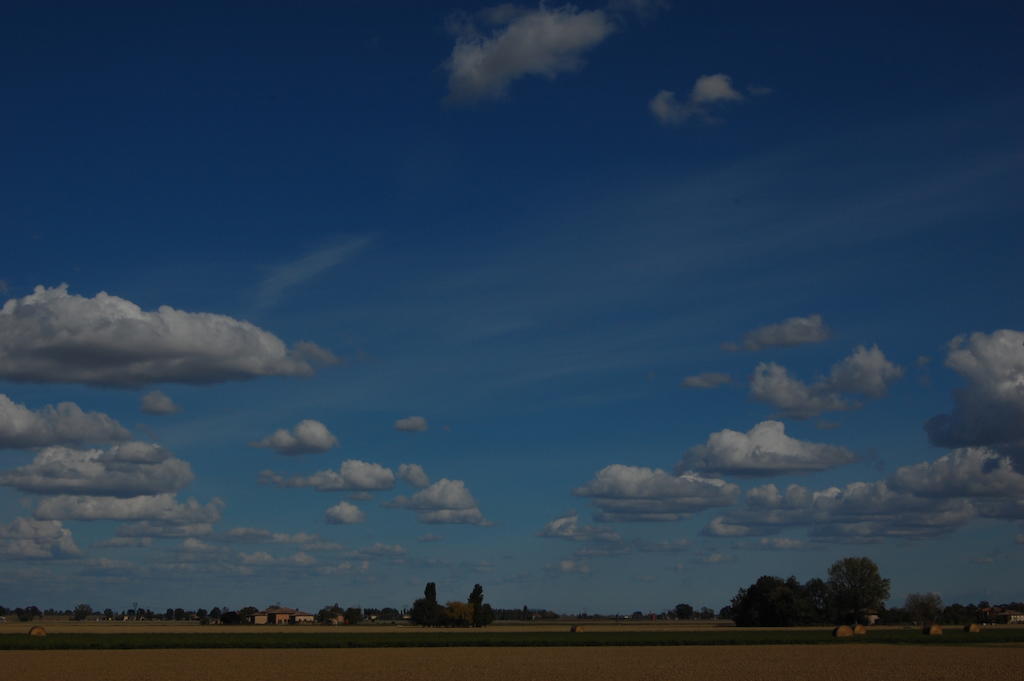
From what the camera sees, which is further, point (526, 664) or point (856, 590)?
point (856, 590)

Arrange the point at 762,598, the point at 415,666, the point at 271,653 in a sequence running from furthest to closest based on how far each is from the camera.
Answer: the point at 762,598 < the point at 271,653 < the point at 415,666

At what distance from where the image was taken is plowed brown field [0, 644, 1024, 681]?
45.1 m

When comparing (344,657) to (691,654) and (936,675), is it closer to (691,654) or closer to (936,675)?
(691,654)

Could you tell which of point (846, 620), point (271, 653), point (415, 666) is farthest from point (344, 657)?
point (846, 620)

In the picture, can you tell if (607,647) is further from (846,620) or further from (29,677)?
(846,620)

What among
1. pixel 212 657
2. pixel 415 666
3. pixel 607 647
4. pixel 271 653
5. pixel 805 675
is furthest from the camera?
pixel 607 647

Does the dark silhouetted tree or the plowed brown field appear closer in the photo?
the plowed brown field

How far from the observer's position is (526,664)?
5519 centimetres

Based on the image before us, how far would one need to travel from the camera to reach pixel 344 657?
63.4m

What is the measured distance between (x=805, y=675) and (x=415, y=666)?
19877mm

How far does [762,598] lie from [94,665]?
10938cm

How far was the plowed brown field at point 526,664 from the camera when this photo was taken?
45.1 metres

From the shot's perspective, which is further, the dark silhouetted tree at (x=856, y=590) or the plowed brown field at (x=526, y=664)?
the dark silhouetted tree at (x=856, y=590)

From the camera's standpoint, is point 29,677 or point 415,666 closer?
point 29,677
